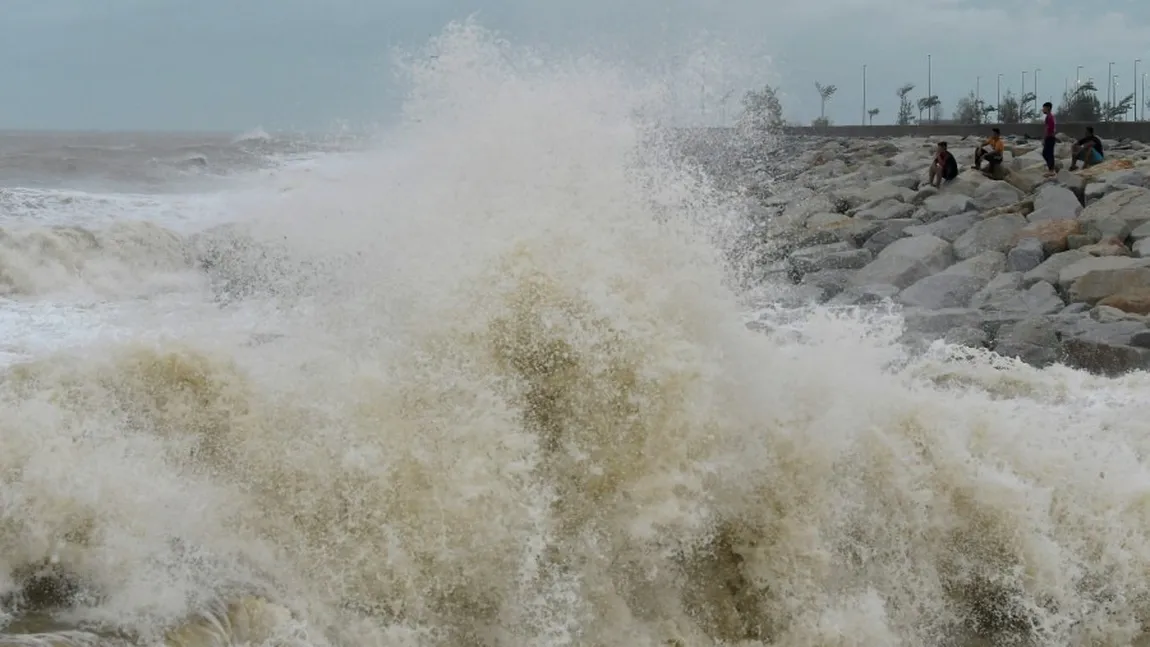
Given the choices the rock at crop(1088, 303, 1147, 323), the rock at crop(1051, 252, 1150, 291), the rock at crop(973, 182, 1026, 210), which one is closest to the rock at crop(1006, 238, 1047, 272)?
the rock at crop(1051, 252, 1150, 291)

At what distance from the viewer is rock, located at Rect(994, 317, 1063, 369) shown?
8.25 metres

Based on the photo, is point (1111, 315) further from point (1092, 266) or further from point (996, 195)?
point (996, 195)

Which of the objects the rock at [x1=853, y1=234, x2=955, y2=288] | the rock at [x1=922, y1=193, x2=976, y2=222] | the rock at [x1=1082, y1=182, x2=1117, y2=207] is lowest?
the rock at [x1=853, y1=234, x2=955, y2=288]

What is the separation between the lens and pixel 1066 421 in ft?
→ 19.8

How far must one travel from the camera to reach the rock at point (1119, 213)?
11.8 meters

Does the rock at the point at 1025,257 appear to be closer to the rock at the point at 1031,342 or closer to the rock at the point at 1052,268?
the rock at the point at 1052,268

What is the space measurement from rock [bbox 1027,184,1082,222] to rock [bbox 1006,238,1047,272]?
1.37 metres

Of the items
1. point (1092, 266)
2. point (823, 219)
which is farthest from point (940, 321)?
point (823, 219)

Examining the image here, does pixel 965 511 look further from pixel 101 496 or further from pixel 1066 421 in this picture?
pixel 101 496

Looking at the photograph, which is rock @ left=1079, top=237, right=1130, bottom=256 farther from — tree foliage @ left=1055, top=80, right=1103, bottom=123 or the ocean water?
tree foliage @ left=1055, top=80, right=1103, bottom=123

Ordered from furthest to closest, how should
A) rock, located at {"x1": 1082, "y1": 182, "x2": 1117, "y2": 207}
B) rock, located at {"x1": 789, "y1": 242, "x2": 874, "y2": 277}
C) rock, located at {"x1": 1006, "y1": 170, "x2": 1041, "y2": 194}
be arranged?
1. rock, located at {"x1": 1006, "y1": 170, "x2": 1041, "y2": 194}
2. rock, located at {"x1": 1082, "y1": 182, "x2": 1117, "y2": 207}
3. rock, located at {"x1": 789, "y1": 242, "x2": 874, "y2": 277}

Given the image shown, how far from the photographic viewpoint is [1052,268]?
10680mm

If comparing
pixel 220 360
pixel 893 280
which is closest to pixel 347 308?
pixel 220 360

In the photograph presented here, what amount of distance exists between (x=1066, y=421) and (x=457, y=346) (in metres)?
3.56
